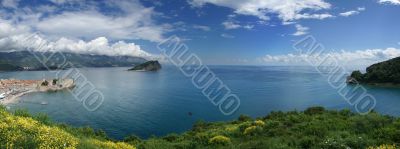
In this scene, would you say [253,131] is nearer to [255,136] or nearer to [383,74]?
[255,136]

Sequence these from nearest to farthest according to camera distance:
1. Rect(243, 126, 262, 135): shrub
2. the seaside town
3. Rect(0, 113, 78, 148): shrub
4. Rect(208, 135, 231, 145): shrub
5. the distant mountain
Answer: Rect(0, 113, 78, 148): shrub < Rect(208, 135, 231, 145): shrub < Rect(243, 126, 262, 135): shrub < the seaside town < the distant mountain

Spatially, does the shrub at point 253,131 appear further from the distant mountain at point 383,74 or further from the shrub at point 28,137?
the distant mountain at point 383,74

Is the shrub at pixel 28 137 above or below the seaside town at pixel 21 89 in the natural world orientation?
below

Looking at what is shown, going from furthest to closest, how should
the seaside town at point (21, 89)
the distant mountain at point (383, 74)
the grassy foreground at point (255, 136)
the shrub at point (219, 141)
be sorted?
the distant mountain at point (383, 74)
the seaside town at point (21, 89)
the shrub at point (219, 141)
the grassy foreground at point (255, 136)

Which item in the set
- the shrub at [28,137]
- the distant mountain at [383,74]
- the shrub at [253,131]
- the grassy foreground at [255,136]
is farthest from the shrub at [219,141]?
the distant mountain at [383,74]

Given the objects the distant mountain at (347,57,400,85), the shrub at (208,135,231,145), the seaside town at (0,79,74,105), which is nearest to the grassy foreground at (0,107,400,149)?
the shrub at (208,135,231,145)

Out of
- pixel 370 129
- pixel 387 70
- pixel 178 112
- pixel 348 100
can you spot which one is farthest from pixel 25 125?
pixel 387 70

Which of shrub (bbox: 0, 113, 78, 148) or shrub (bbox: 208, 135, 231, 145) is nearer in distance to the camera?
shrub (bbox: 0, 113, 78, 148)

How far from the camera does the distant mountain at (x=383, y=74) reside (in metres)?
160

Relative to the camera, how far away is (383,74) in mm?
166125

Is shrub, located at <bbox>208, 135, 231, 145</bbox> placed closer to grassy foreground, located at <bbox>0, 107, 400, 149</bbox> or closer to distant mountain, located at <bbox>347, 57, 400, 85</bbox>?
grassy foreground, located at <bbox>0, 107, 400, 149</bbox>

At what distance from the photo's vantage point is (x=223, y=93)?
156 meters

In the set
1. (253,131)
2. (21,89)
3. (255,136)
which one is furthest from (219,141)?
(21,89)

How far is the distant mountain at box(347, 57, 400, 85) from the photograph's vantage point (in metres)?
160
